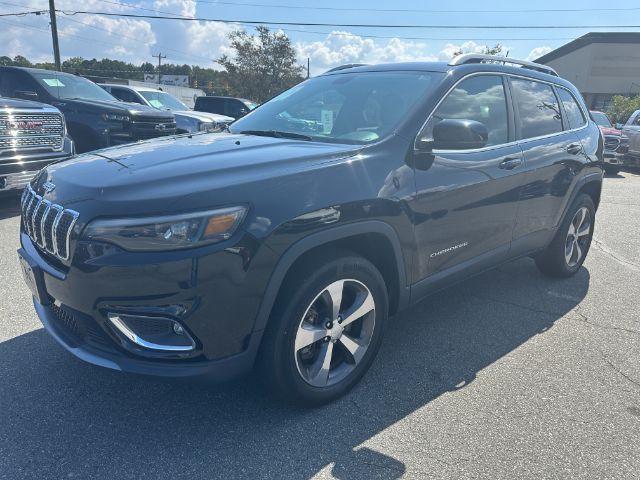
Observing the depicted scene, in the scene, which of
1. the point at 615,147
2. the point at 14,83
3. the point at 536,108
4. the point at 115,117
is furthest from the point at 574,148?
the point at 615,147

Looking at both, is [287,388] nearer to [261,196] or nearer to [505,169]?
[261,196]

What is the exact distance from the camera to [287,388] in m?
2.49

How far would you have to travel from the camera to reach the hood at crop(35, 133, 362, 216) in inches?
83.0

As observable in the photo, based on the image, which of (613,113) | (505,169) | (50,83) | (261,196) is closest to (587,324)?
(505,169)

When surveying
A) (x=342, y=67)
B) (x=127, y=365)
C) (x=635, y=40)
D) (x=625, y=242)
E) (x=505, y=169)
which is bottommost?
(x=625, y=242)

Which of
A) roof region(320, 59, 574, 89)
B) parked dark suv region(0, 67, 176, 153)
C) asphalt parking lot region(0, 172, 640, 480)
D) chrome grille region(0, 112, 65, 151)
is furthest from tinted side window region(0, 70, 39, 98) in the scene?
roof region(320, 59, 574, 89)

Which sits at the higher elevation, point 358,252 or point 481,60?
point 481,60

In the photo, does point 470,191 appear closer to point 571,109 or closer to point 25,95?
point 571,109

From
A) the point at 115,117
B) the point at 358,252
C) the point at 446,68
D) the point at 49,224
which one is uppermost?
the point at 446,68

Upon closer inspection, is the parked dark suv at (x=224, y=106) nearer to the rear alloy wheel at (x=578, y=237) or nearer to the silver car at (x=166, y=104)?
the silver car at (x=166, y=104)

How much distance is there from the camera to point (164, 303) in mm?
2066

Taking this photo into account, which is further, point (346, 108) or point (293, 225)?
point (346, 108)

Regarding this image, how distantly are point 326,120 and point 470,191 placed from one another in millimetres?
Result: 1049

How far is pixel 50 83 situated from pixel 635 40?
150 ft
